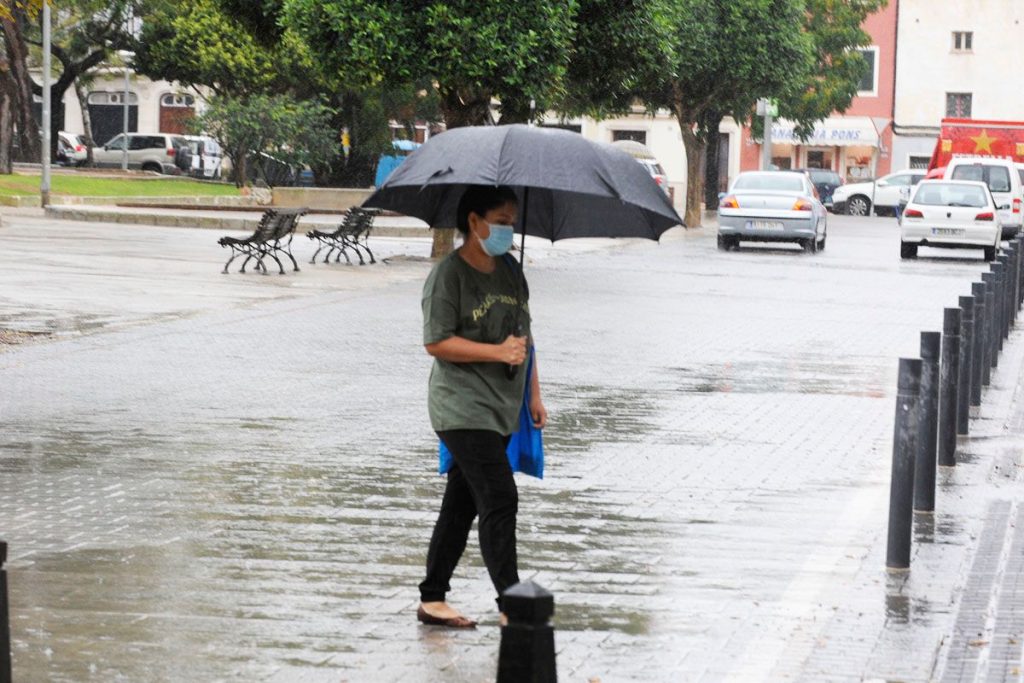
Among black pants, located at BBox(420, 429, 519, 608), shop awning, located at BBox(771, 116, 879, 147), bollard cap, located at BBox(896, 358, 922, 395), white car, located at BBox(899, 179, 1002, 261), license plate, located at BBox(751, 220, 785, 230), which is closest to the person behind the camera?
black pants, located at BBox(420, 429, 519, 608)

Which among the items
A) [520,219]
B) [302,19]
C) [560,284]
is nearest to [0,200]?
[302,19]

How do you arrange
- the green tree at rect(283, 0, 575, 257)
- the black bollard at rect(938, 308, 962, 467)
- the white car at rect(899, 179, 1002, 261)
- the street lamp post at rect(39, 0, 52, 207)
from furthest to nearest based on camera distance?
the street lamp post at rect(39, 0, 52, 207), the white car at rect(899, 179, 1002, 261), the green tree at rect(283, 0, 575, 257), the black bollard at rect(938, 308, 962, 467)

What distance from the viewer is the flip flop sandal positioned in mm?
6348

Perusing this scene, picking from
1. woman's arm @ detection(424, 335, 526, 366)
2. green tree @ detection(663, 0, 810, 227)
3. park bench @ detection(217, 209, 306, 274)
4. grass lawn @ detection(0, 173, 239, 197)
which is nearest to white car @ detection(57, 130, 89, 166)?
grass lawn @ detection(0, 173, 239, 197)

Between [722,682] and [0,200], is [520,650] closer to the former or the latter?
[722,682]

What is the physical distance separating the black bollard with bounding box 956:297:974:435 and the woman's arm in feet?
18.7

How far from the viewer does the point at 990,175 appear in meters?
38.4

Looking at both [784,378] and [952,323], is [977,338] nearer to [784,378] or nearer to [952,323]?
[784,378]

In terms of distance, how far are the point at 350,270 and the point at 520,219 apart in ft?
62.1

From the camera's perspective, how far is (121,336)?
632 inches

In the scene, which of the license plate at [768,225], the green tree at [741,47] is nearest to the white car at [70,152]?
the green tree at [741,47]

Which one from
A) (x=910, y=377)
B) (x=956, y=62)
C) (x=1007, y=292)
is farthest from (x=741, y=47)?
(x=910, y=377)

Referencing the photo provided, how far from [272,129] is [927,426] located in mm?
41003

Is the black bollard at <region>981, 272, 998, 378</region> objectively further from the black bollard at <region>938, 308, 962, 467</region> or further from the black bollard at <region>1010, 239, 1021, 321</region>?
the black bollard at <region>1010, 239, 1021, 321</region>
